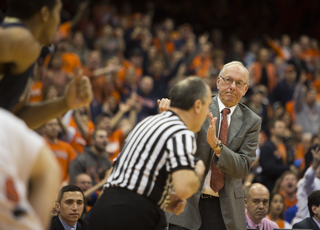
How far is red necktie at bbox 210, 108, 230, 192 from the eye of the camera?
3.60m

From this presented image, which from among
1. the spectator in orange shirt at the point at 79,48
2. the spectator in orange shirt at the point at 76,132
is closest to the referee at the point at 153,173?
the spectator in orange shirt at the point at 76,132

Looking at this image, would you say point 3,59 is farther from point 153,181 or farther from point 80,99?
point 153,181

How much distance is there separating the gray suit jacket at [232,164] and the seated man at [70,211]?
116cm

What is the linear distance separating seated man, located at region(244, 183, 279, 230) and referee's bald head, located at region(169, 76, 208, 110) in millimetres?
2659

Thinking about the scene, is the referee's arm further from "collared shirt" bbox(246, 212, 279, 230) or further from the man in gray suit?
"collared shirt" bbox(246, 212, 279, 230)

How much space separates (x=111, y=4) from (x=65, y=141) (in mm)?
7640

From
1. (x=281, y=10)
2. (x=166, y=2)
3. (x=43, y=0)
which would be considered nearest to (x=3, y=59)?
(x=43, y=0)

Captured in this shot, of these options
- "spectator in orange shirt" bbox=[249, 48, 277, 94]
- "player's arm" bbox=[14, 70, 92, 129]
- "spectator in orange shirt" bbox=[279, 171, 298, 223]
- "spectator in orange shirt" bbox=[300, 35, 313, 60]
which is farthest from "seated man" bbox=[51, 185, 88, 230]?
"spectator in orange shirt" bbox=[300, 35, 313, 60]

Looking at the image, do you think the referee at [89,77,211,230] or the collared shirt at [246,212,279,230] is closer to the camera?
the referee at [89,77,211,230]

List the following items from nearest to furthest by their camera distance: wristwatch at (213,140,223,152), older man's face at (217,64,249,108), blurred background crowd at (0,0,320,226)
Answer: wristwatch at (213,140,223,152) < older man's face at (217,64,249,108) < blurred background crowd at (0,0,320,226)

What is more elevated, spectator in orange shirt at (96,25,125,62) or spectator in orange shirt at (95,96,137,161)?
spectator in orange shirt at (96,25,125,62)

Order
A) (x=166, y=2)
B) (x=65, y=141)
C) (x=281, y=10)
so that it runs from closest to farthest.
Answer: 1. (x=65, y=141)
2. (x=166, y=2)
3. (x=281, y=10)

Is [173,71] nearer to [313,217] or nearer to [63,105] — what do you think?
[313,217]

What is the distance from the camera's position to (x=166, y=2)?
15516mm
